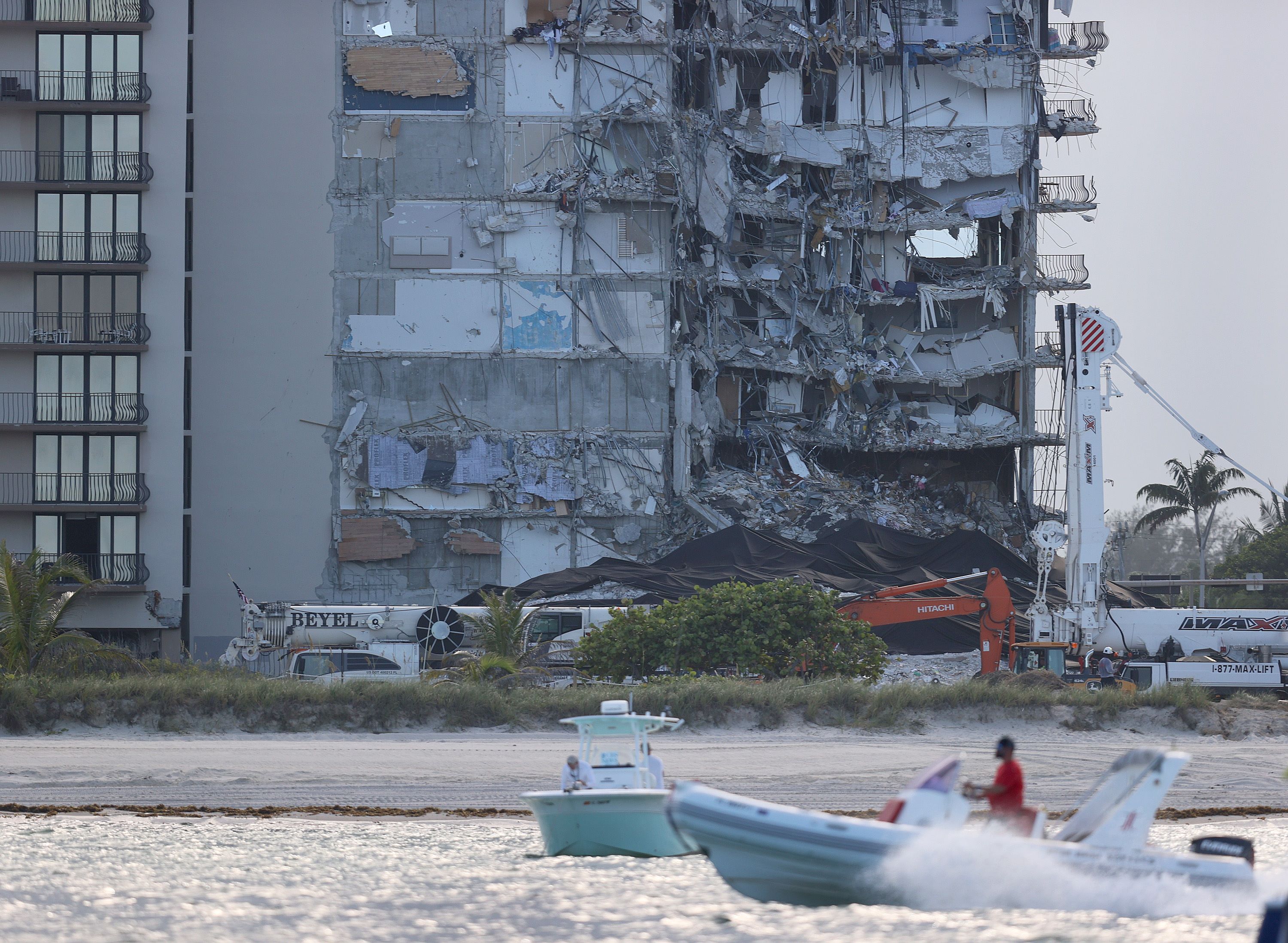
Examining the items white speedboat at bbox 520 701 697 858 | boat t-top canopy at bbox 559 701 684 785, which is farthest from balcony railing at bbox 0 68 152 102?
white speedboat at bbox 520 701 697 858

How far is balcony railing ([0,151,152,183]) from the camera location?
53.8m

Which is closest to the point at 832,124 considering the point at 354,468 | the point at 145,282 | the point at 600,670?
the point at 354,468

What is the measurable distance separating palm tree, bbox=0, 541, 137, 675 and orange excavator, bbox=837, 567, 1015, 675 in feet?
60.2

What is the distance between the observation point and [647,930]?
1419cm

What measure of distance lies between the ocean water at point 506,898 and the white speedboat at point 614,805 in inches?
12.4

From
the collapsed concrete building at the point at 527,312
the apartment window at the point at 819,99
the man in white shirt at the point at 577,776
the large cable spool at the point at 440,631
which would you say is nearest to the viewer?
the man in white shirt at the point at 577,776

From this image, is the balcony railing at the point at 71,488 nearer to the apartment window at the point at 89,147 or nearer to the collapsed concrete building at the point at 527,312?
the collapsed concrete building at the point at 527,312

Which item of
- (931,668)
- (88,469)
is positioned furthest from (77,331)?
(931,668)

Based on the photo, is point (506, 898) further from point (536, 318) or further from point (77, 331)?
point (77, 331)

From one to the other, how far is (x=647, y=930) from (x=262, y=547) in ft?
146

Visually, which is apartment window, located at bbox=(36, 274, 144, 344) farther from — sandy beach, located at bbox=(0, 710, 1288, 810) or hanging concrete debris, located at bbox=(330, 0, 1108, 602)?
sandy beach, located at bbox=(0, 710, 1288, 810)

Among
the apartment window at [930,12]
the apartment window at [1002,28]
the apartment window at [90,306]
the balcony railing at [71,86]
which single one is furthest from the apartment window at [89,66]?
the apartment window at [1002,28]

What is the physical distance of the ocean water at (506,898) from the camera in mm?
13867

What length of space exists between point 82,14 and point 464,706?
38332 mm
